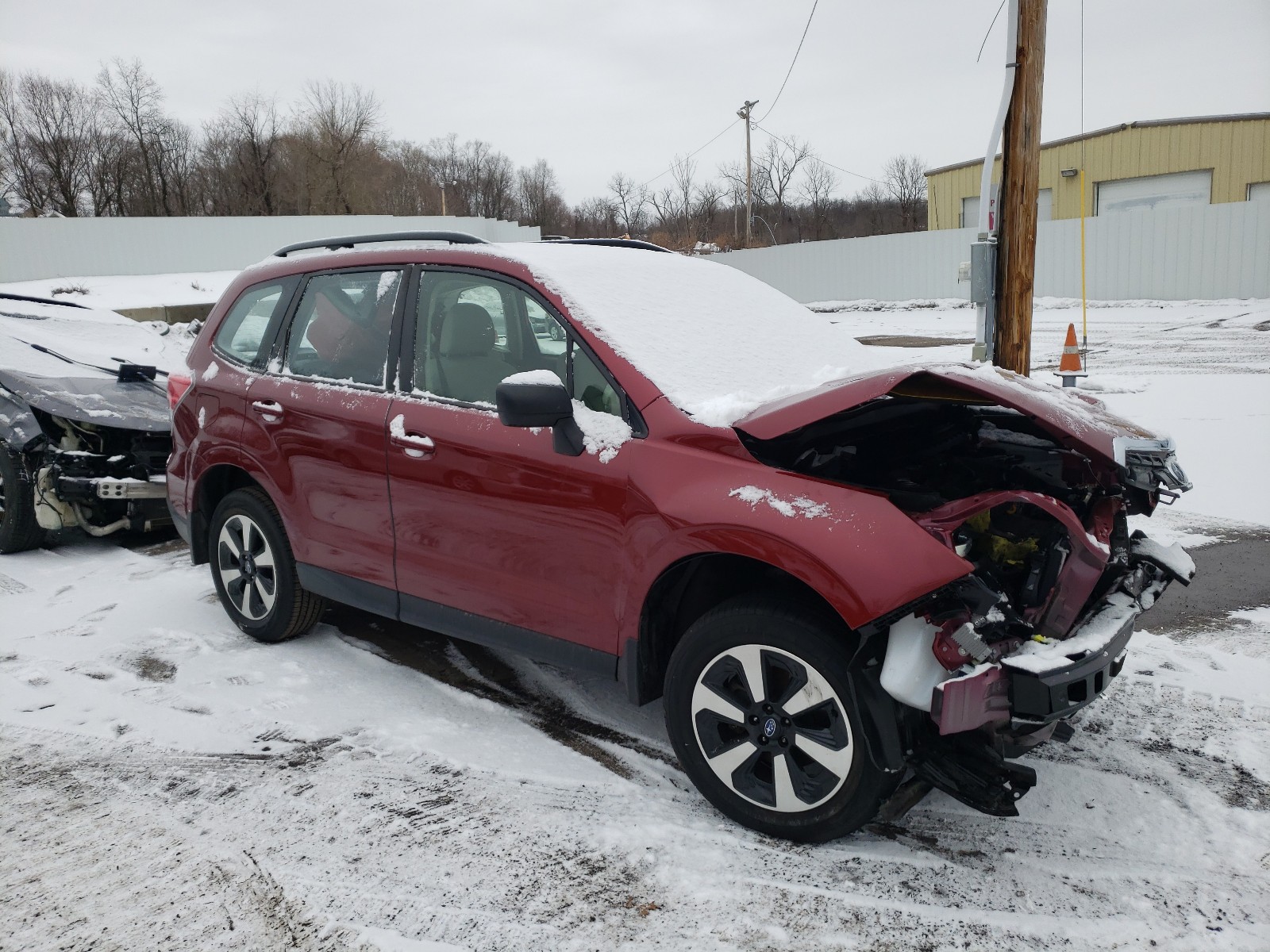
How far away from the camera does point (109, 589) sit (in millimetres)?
5473

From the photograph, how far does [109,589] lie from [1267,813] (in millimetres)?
5673

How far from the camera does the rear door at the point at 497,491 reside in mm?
3119

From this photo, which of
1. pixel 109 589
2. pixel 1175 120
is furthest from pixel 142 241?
pixel 1175 120

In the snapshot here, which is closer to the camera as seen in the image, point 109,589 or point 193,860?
point 193,860

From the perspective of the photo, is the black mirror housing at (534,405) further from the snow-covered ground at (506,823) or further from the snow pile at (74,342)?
the snow pile at (74,342)

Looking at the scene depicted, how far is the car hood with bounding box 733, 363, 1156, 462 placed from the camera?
2.66m

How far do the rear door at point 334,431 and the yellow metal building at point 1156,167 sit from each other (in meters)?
28.3

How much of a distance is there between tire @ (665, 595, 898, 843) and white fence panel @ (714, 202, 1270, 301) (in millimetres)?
18357

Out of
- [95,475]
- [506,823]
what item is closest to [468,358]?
[506,823]

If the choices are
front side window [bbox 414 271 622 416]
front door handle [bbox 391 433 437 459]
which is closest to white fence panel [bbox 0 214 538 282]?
front side window [bbox 414 271 622 416]

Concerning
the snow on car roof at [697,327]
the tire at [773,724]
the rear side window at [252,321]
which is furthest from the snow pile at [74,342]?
the tire at [773,724]

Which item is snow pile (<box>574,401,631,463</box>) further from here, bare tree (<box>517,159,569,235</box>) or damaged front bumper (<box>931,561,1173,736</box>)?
bare tree (<box>517,159,569,235</box>)

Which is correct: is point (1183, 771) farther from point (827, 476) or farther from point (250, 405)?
point (250, 405)

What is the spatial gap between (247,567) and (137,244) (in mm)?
33920
